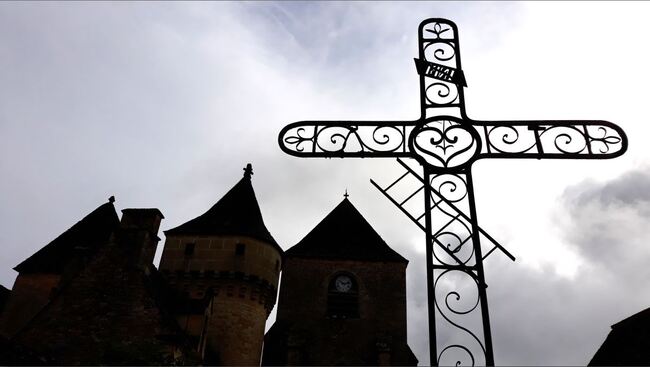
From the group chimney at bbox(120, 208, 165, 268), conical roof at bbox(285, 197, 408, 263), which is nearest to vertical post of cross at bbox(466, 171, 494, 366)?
chimney at bbox(120, 208, 165, 268)

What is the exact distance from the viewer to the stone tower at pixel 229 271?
2053cm

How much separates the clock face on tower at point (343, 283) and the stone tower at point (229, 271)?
281 centimetres

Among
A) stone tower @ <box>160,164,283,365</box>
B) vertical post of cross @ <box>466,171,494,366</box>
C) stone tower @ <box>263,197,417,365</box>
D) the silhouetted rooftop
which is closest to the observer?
vertical post of cross @ <box>466,171,494,366</box>

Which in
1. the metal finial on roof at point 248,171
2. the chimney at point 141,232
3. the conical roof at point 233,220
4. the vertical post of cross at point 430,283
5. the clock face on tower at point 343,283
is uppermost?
the metal finial on roof at point 248,171

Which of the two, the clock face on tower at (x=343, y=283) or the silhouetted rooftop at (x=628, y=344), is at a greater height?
the clock face on tower at (x=343, y=283)

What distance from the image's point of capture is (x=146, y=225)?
1480 centimetres

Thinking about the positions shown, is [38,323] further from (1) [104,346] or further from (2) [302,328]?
(2) [302,328]

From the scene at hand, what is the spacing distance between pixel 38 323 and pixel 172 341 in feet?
11.6

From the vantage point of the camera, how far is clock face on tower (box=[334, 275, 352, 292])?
24.3 metres

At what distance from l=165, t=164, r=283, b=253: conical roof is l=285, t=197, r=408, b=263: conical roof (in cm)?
172

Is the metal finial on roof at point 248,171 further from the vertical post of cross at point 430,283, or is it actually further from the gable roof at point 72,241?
the vertical post of cross at point 430,283

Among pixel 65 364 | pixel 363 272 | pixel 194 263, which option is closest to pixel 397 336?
pixel 363 272

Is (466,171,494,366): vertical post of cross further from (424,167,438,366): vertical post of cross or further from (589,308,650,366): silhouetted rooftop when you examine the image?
(589,308,650,366): silhouetted rooftop

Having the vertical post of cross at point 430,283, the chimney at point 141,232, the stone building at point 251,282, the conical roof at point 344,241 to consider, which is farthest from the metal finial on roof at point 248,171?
the vertical post of cross at point 430,283
